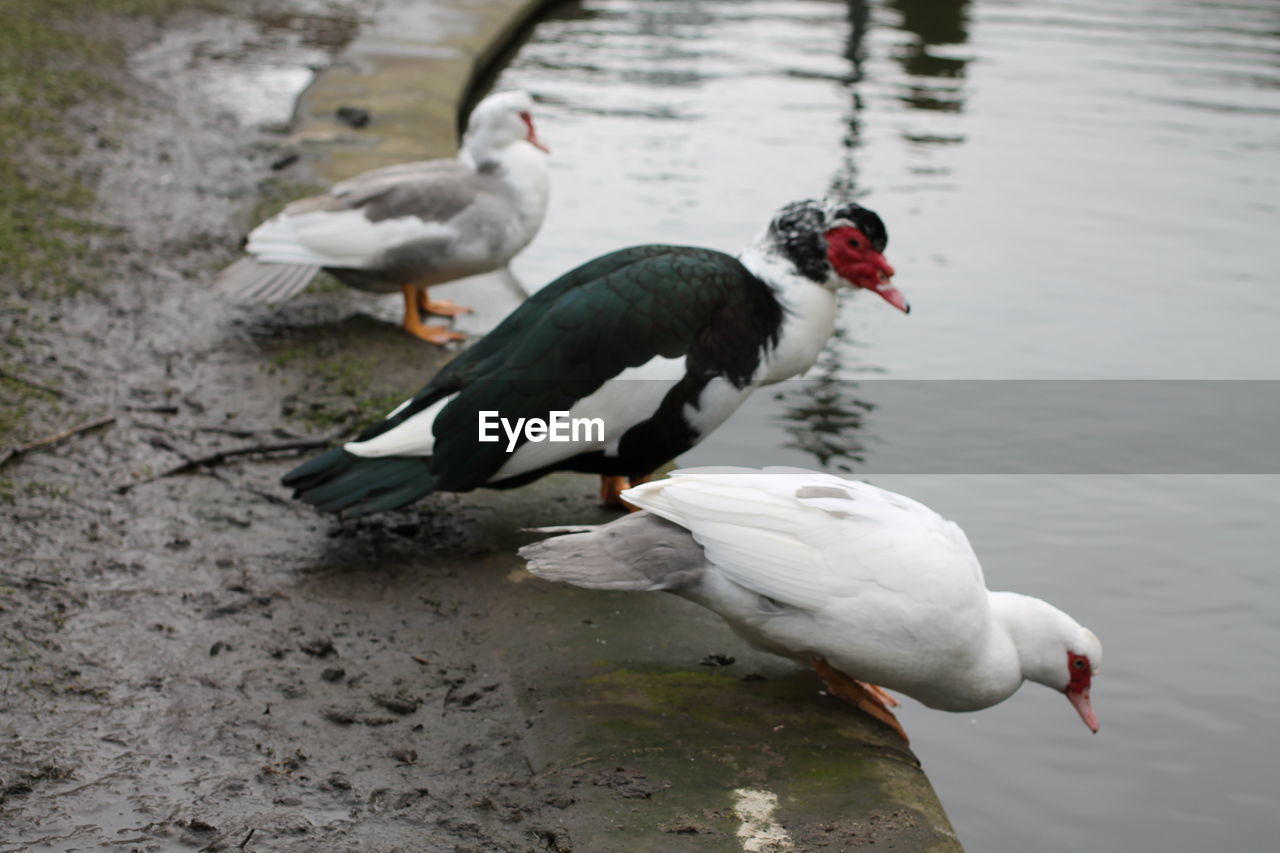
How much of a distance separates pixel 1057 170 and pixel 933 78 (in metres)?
2.32

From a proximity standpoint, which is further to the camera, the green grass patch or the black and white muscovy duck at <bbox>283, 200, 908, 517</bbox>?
the green grass patch

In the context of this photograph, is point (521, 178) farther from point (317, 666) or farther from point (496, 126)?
point (317, 666)

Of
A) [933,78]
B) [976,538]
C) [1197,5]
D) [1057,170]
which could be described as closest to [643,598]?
[976,538]

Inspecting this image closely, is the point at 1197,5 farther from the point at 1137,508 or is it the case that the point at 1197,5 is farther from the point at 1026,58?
the point at 1137,508

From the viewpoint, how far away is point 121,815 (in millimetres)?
2420

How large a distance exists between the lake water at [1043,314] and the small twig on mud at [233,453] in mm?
1358

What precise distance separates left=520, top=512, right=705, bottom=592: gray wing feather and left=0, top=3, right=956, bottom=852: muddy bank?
0.86ft

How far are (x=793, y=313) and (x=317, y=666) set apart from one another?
5.00 ft

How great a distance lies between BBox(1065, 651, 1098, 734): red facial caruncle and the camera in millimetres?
2885

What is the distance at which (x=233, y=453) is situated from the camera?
3.87 metres

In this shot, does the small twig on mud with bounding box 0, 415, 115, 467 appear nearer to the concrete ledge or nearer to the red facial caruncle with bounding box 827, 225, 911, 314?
the red facial caruncle with bounding box 827, 225, 911, 314

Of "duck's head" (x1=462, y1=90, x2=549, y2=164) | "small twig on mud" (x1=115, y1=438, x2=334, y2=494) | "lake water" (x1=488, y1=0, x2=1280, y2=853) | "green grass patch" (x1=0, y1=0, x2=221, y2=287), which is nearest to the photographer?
"lake water" (x1=488, y1=0, x2=1280, y2=853)

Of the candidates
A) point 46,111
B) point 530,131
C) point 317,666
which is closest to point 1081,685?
point 317,666

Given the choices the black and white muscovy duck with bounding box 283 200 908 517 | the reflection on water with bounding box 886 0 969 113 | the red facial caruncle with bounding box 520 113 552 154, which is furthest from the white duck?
the reflection on water with bounding box 886 0 969 113
